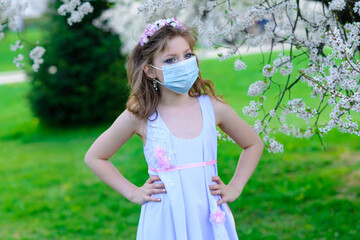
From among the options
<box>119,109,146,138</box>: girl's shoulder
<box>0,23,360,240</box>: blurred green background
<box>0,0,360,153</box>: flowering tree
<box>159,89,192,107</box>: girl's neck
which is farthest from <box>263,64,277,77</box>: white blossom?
<box>119,109,146,138</box>: girl's shoulder

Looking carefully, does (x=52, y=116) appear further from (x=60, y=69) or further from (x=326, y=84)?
(x=326, y=84)

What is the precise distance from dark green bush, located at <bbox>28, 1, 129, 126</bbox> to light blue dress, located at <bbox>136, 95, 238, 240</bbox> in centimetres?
609

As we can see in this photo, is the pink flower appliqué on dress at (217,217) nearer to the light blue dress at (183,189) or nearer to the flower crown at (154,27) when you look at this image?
the light blue dress at (183,189)

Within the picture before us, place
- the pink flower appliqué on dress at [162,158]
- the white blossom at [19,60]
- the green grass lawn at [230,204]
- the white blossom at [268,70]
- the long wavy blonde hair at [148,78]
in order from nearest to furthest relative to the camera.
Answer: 1. the pink flower appliqué on dress at [162,158]
2. the long wavy blonde hair at [148,78]
3. the white blossom at [268,70]
4. the white blossom at [19,60]
5. the green grass lawn at [230,204]

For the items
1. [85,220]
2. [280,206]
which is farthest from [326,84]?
[85,220]

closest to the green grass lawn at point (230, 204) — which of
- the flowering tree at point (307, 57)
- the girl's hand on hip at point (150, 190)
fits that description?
the flowering tree at point (307, 57)

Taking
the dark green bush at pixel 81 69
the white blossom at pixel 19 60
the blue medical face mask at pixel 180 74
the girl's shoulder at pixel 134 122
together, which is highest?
the dark green bush at pixel 81 69

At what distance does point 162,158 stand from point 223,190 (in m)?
0.35

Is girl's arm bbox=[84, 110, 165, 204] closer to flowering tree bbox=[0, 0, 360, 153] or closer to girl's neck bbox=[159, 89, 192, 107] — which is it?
girl's neck bbox=[159, 89, 192, 107]

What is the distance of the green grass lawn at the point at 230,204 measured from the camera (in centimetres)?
425

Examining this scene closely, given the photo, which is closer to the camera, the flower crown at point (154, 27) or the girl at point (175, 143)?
the girl at point (175, 143)

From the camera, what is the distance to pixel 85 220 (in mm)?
4758

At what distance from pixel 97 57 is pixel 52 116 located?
149cm

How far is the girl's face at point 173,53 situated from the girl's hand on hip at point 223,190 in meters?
0.57
